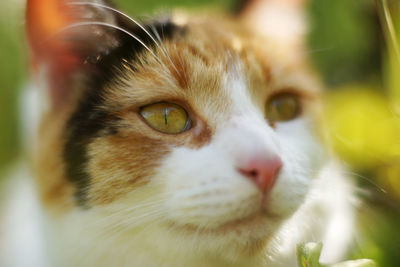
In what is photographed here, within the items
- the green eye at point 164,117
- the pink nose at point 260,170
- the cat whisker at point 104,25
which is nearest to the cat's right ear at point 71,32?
the cat whisker at point 104,25

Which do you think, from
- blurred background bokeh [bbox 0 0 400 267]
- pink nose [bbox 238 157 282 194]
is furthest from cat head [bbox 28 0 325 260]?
blurred background bokeh [bbox 0 0 400 267]

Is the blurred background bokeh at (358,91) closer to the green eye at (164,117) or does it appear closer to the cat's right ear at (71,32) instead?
the cat's right ear at (71,32)

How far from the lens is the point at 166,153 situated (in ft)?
2.57

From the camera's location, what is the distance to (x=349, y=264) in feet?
1.62

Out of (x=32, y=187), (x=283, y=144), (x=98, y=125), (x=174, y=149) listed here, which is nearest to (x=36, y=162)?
(x=32, y=187)

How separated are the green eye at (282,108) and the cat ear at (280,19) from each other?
17 cm

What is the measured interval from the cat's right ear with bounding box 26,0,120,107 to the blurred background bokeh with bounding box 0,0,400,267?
50 millimetres

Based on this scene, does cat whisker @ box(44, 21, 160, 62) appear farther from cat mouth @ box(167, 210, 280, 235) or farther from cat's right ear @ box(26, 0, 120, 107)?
cat mouth @ box(167, 210, 280, 235)

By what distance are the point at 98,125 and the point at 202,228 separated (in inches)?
11.4

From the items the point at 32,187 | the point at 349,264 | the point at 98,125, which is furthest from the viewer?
the point at 32,187

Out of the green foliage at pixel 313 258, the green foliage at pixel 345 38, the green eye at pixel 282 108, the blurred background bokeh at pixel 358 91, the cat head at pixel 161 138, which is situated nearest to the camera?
the green foliage at pixel 313 258

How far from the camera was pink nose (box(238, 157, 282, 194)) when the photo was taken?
695mm

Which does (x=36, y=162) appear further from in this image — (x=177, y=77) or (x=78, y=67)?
(x=177, y=77)

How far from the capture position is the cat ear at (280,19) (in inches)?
45.1
